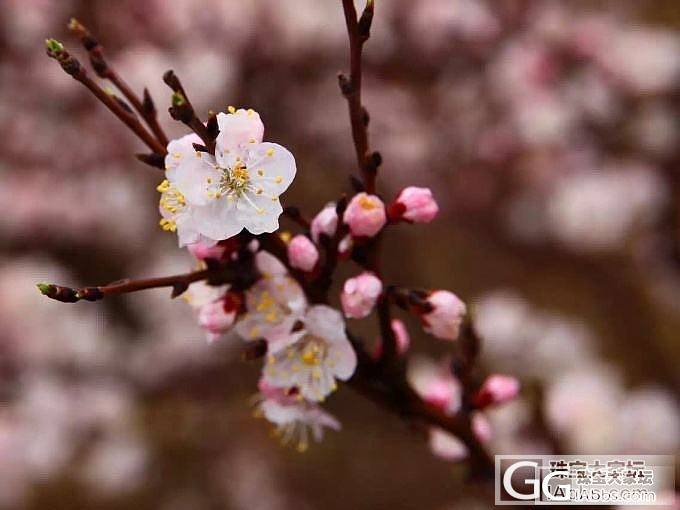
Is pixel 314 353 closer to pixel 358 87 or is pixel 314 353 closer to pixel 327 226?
pixel 327 226

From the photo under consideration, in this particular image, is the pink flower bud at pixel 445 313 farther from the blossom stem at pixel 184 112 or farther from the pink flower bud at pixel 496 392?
the blossom stem at pixel 184 112

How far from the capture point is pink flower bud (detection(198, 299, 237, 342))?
665mm

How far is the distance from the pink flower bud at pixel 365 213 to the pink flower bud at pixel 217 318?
0.14 meters

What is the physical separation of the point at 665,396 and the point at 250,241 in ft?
4.99

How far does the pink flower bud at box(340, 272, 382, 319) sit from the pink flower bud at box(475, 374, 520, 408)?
232mm

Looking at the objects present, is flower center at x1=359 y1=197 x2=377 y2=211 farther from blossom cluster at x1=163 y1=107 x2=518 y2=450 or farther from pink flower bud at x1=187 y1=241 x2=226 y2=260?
pink flower bud at x1=187 y1=241 x2=226 y2=260

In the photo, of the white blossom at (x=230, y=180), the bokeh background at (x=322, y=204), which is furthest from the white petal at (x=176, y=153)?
the bokeh background at (x=322, y=204)

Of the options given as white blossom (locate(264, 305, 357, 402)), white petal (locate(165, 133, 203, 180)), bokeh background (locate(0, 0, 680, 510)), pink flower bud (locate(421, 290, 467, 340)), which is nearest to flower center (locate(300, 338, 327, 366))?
white blossom (locate(264, 305, 357, 402))

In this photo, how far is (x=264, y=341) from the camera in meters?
0.70

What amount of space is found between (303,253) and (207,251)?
8cm

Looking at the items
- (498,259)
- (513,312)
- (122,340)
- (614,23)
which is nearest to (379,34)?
(614,23)

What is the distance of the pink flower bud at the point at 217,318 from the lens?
2.18 ft

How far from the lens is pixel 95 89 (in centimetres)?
59

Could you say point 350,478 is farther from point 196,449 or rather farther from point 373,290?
point 373,290
